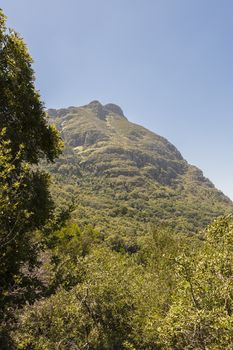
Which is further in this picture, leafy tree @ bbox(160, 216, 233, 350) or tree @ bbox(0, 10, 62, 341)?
tree @ bbox(0, 10, 62, 341)

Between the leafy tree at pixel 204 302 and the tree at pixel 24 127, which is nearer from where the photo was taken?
the leafy tree at pixel 204 302

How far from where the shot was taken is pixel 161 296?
3256 cm

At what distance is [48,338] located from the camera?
27438 mm

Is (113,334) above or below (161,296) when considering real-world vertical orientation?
below

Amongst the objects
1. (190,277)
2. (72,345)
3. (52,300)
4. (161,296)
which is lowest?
(72,345)

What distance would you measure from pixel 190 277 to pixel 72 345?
1711 centimetres

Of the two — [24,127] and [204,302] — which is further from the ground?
[24,127]

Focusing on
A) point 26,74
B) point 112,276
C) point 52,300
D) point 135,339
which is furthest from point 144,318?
point 26,74

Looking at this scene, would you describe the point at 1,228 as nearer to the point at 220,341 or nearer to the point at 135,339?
the point at 220,341

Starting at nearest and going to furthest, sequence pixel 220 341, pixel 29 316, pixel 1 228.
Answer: pixel 1 228
pixel 220 341
pixel 29 316

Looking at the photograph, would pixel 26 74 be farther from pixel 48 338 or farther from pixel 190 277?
pixel 48 338

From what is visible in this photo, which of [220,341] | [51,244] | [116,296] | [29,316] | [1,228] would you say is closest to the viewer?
[1,228]

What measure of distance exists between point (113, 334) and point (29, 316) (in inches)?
340

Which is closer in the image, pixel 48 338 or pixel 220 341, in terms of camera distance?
pixel 220 341
